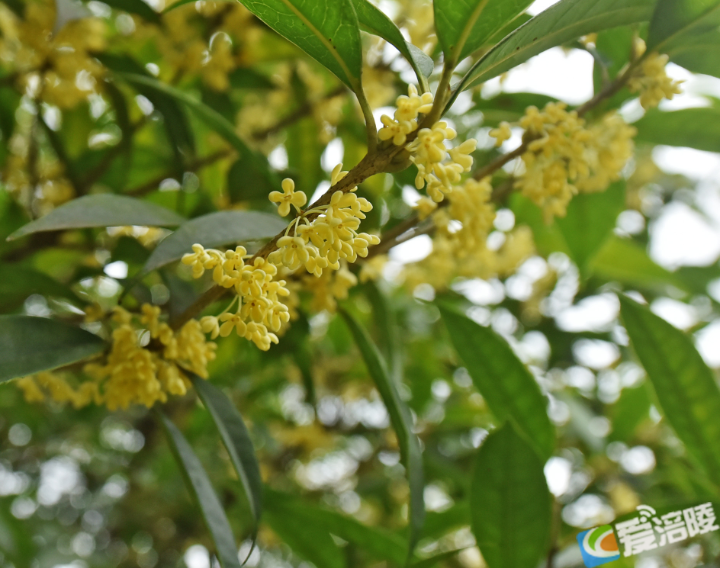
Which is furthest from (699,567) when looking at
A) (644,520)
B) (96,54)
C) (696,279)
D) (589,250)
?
(96,54)

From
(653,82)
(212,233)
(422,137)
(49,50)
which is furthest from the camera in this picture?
(49,50)

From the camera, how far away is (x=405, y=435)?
3.22ft

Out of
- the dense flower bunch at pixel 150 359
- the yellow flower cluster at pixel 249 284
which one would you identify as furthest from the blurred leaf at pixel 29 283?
the yellow flower cluster at pixel 249 284

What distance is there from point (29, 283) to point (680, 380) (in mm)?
1302

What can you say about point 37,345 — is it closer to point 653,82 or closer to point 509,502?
point 509,502

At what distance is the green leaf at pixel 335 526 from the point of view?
49.9 inches

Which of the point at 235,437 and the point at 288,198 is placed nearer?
the point at 288,198

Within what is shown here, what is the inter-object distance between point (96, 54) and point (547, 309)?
75.5 inches

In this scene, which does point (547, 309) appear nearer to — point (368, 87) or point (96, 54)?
point (368, 87)

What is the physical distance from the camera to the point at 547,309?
2557 millimetres

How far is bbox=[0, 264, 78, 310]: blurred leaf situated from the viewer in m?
1.06

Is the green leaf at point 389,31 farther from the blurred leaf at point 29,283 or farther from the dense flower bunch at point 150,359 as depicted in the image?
the blurred leaf at point 29,283

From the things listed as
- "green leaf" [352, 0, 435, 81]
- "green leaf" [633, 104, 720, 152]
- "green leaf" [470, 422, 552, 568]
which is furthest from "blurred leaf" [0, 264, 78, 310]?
"green leaf" [633, 104, 720, 152]

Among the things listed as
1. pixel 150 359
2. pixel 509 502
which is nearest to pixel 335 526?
pixel 509 502
